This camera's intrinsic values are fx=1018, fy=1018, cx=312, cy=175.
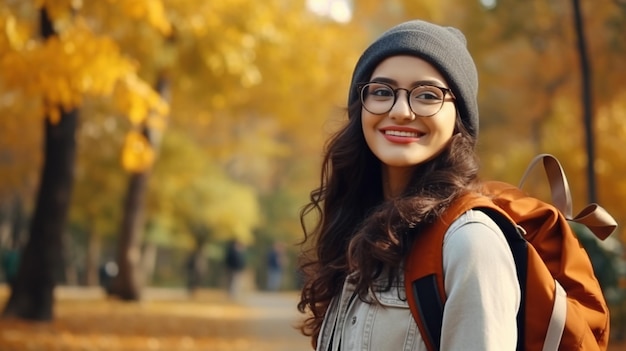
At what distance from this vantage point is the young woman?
2.12 m

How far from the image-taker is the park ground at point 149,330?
1302 centimetres

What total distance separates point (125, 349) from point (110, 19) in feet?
14.2

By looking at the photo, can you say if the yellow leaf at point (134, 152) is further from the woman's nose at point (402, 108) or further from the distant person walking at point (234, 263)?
the distant person walking at point (234, 263)

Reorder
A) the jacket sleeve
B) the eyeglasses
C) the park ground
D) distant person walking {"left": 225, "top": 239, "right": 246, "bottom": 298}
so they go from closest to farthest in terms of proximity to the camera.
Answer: the jacket sleeve < the eyeglasses < the park ground < distant person walking {"left": 225, "top": 239, "right": 246, "bottom": 298}

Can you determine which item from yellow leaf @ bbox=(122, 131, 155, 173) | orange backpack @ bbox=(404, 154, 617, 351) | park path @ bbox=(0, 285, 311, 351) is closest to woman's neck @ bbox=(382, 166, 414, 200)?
orange backpack @ bbox=(404, 154, 617, 351)

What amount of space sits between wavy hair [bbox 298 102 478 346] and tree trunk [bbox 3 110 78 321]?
12.1 m

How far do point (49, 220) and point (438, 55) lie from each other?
13023 millimetres

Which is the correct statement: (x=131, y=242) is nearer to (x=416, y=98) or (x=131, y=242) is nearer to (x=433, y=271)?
(x=416, y=98)

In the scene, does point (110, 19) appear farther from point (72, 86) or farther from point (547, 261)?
point (547, 261)

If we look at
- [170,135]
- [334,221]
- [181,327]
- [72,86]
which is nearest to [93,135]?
[170,135]

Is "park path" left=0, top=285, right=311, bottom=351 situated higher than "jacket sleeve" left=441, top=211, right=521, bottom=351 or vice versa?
"jacket sleeve" left=441, top=211, right=521, bottom=351

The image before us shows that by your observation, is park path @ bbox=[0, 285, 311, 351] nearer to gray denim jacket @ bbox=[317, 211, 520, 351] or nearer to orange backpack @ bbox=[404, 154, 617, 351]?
orange backpack @ bbox=[404, 154, 617, 351]

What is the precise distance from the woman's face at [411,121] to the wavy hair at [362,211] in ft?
0.15

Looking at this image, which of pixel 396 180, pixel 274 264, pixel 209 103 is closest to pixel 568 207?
pixel 396 180
